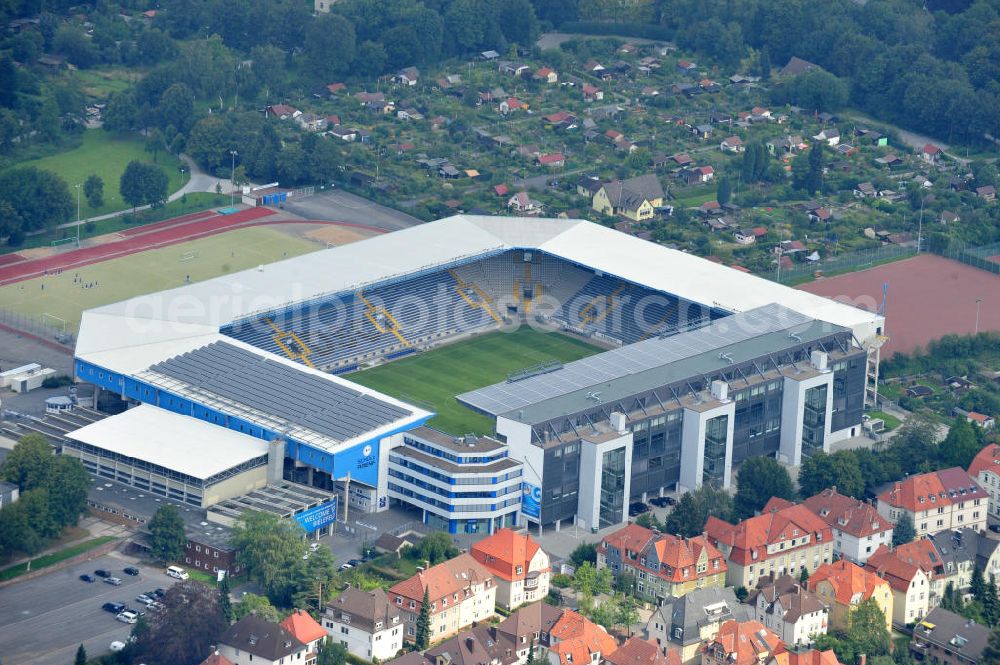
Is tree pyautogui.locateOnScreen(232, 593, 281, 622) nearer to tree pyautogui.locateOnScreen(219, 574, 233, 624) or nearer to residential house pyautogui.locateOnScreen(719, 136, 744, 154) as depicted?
tree pyautogui.locateOnScreen(219, 574, 233, 624)

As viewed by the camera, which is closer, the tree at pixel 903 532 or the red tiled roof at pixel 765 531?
the red tiled roof at pixel 765 531

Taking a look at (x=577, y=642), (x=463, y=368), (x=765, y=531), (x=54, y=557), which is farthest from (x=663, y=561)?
(x=463, y=368)

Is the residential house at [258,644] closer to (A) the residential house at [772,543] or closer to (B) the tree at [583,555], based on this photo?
(B) the tree at [583,555]

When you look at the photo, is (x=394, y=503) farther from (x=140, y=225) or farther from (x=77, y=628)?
(x=140, y=225)

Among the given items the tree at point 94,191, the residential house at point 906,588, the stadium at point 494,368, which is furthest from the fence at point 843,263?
A: the tree at point 94,191

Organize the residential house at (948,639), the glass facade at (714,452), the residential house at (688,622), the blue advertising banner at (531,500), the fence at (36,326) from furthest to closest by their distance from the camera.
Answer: the fence at (36,326), the glass facade at (714,452), the blue advertising banner at (531,500), the residential house at (948,639), the residential house at (688,622)

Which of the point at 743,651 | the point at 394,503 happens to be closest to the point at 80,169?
the point at 394,503

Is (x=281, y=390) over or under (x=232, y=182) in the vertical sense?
over

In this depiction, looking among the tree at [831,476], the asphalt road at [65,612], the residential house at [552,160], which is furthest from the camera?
the residential house at [552,160]

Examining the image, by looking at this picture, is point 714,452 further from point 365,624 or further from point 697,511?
point 365,624
